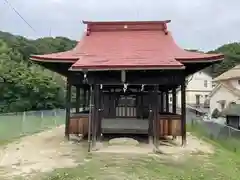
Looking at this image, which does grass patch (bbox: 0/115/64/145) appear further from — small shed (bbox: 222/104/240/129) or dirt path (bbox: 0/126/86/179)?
small shed (bbox: 222/104/240/129)

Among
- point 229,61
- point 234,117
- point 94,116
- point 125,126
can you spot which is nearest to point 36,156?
point 94,116

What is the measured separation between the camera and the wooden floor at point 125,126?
1333cm

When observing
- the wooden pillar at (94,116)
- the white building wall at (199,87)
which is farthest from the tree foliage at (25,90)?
the white building wall at (199,87)

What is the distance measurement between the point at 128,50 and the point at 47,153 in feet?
16.6

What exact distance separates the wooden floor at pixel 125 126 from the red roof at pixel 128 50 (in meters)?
2.76

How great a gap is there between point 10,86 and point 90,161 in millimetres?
19992

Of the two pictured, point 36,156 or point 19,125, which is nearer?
point 36,156

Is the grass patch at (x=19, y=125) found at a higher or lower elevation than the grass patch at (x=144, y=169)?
higher

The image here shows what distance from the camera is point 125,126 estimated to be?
44.6 ft

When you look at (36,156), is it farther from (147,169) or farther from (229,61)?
(229,61)

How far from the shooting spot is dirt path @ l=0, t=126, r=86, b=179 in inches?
331

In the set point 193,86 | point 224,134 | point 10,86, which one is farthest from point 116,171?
point 193,86

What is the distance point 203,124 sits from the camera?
19.6m

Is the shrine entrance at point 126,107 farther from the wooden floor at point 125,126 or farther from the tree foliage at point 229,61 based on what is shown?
the tree foliage at point 229,61
